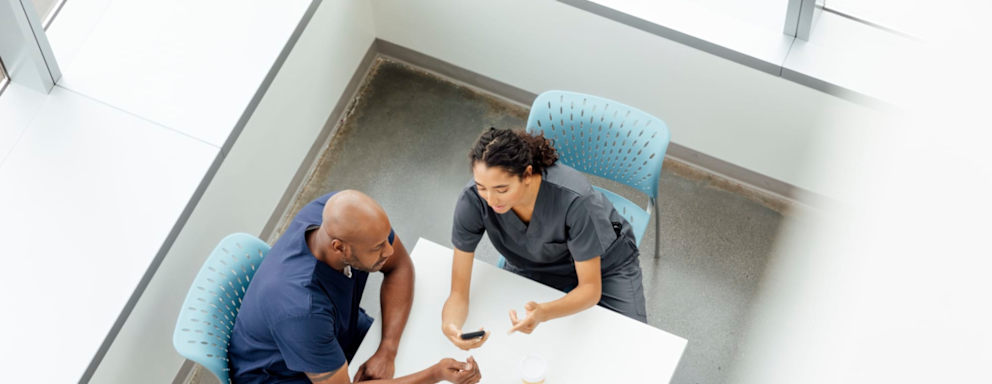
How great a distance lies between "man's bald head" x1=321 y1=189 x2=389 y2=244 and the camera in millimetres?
2650

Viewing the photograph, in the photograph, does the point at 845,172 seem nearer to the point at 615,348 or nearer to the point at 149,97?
the point at 615,348

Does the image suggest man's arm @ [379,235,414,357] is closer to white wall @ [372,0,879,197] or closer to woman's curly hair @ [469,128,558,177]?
woman's curly hair @ [469,128,558,177]

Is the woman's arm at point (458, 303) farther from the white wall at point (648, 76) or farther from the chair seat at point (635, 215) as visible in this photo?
the white wall at point (648, 76)

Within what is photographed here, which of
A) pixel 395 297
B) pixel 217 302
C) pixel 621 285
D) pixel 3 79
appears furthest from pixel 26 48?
pixel 621 285

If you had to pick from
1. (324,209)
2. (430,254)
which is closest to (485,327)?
(430,254)

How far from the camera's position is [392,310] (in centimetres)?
284

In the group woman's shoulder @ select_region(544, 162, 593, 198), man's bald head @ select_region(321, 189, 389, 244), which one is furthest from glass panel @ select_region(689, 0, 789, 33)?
man's bald head @ select_region(321, 189, 389, 244)

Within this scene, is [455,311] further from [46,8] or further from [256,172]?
[46,8]

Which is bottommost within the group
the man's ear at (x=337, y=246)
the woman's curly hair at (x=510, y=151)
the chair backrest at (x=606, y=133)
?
the man's ear at (x=337, y=246)

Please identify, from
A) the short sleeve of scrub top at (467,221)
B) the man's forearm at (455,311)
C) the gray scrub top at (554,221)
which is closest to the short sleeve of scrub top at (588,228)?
the gray scrub top at (554,221)

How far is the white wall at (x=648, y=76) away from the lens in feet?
12.3

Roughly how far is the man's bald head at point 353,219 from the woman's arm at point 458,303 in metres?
0.30

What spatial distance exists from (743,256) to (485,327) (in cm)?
154

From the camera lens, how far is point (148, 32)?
3689 mm
